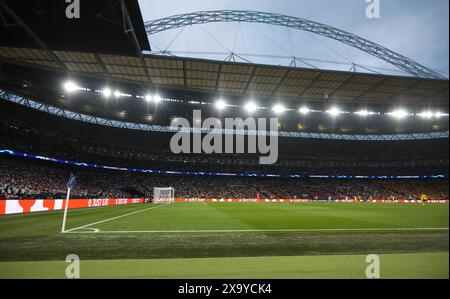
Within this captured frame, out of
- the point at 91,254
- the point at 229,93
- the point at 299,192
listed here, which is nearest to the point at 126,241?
the point at 91,254

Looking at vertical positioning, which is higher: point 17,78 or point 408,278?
point 17,78

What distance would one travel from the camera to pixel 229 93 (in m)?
42.0

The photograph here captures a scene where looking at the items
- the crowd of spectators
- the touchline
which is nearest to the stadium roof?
the touchline

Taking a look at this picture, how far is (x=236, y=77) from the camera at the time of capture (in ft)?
119

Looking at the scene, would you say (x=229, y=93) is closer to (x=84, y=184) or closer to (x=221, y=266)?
(x=84, y=184)

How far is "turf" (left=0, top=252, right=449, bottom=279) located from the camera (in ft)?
16.2

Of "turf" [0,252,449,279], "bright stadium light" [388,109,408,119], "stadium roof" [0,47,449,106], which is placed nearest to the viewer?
"turf" [0,252,449,279]

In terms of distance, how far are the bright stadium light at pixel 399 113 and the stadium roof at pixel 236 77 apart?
6.78m

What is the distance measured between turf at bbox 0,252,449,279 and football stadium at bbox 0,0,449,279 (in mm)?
54

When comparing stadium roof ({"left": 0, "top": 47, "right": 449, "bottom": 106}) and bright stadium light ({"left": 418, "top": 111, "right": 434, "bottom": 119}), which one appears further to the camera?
bright stadium light ({"left": 418, "top": 111, "right": 434, "bottom": 119})

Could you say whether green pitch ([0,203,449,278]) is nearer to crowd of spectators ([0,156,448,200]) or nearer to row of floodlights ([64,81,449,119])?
row of floodlights ([64,81,449,119])

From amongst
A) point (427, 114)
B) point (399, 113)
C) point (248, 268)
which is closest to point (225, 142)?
point (399, 113)

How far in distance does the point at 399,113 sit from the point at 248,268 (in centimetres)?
5685
